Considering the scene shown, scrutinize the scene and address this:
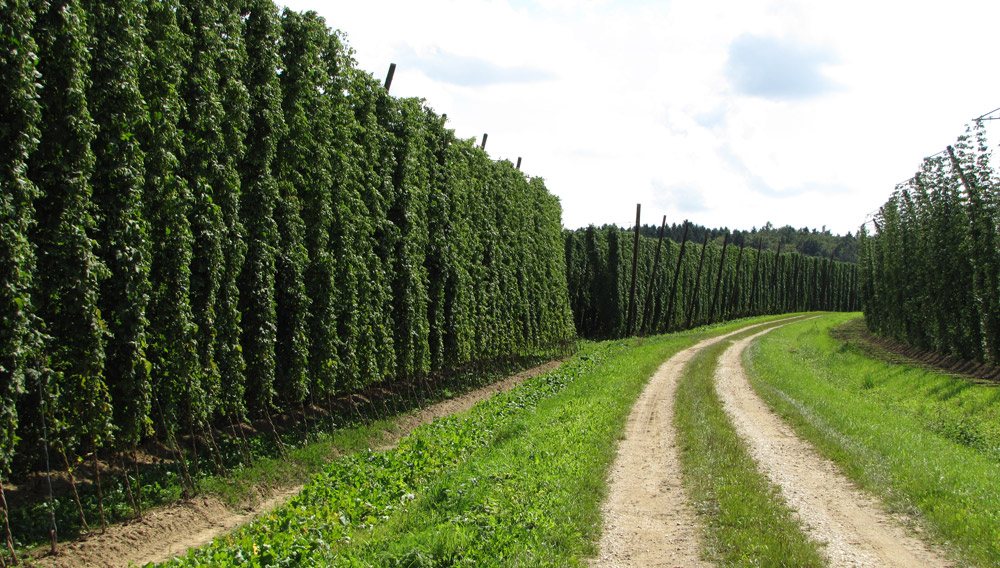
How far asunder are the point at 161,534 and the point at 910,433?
45.7ft

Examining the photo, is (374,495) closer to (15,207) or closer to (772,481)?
(15,207)

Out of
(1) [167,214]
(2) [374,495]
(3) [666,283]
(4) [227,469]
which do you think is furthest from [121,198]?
(3) [666,283]

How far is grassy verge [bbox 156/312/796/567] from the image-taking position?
21.6ft

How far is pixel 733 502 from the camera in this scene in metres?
8.10

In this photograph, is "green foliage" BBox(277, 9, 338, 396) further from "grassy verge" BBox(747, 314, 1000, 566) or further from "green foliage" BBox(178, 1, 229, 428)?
"grassy verge" BBox(747, 314, 1000, 566)

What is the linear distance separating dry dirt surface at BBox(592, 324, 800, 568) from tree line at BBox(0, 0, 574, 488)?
676 centimetres

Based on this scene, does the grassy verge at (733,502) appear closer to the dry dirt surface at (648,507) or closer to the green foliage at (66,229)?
the dry dirt surface at (648,507)

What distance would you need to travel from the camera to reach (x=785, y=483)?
9.15 m

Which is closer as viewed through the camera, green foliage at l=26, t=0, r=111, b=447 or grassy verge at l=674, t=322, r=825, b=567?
grassy verge at l=674, t=322, r=825, b=567

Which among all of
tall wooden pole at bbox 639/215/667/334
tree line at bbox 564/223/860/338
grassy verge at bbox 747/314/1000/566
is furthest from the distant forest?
grassy verge at bbox 747/314/1000/566

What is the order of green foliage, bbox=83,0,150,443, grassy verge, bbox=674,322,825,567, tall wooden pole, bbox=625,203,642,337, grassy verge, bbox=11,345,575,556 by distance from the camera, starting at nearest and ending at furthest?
grassy verge, bbox=674,322,825,567 < grassy verge, bbox=11,345,575,556 < green foliage, bbox=83,0,150,443 < tall wooden pole, bbox=625,203,642,337

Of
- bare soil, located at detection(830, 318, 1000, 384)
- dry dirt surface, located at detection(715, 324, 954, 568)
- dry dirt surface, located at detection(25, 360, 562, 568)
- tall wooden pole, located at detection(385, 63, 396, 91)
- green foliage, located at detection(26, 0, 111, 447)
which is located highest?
tall wooden pole, located at detection(385, 63, 396, 91)

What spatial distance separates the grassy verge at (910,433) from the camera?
739 cm

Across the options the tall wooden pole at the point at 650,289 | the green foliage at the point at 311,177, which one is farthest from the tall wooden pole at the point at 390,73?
the tall wooden pole at the point at 650,289
